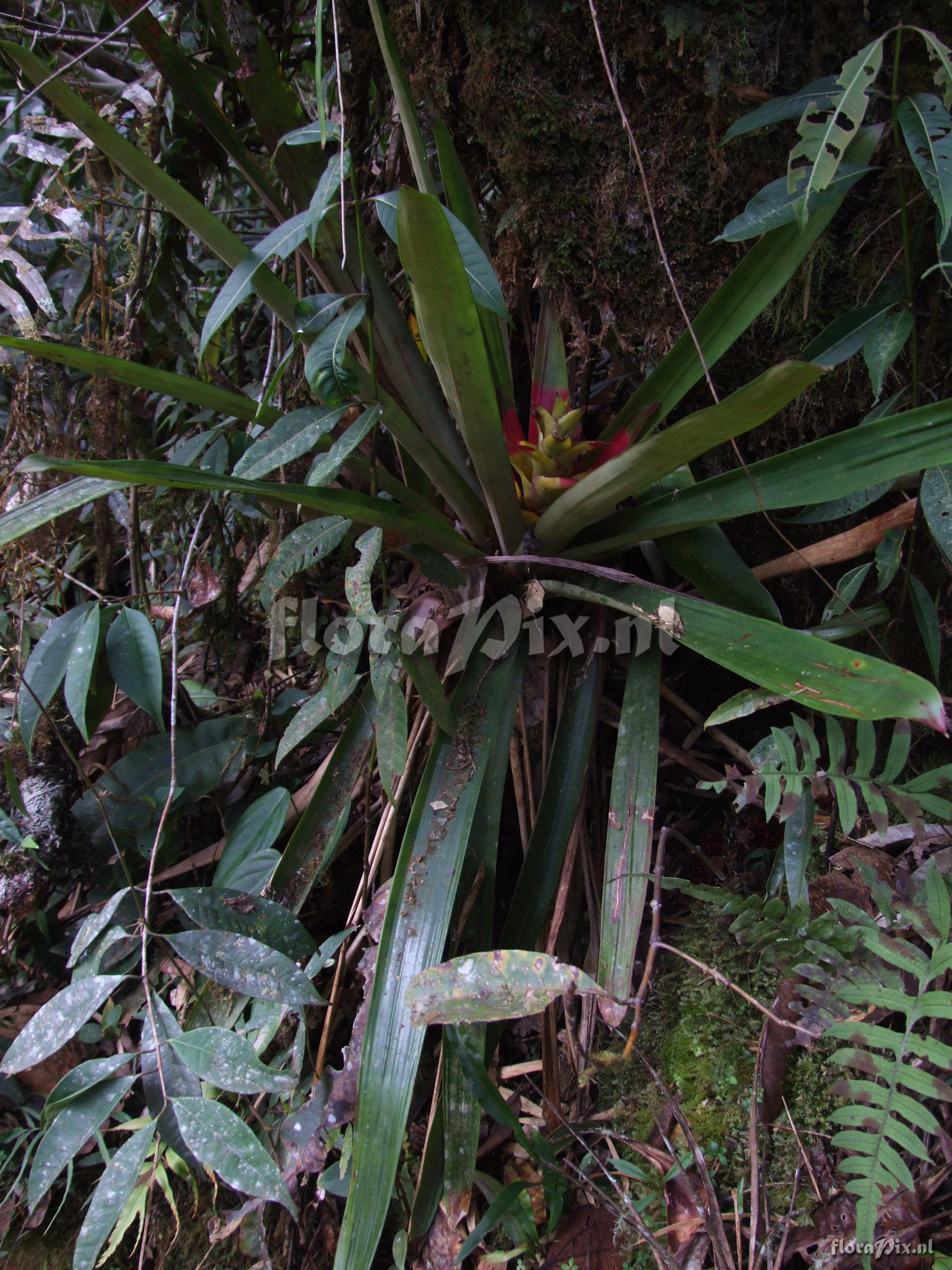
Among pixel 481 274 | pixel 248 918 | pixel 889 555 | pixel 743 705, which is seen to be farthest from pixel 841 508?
pixel 248 918

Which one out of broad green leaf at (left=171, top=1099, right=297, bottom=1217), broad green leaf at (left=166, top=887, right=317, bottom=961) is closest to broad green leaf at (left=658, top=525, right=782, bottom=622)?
broad green leaf at (left=166, top=887, right=317, bottom=961)

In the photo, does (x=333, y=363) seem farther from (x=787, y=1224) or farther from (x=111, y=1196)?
(x=787, y=1224)

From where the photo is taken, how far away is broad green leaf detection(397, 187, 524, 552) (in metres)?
0.60

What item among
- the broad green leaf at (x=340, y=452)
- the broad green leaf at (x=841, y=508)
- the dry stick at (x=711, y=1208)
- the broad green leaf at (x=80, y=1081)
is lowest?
the dry stick at (x=711, y=1208)

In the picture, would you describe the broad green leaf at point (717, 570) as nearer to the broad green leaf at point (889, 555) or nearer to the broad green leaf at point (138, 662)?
the broad green leaf at point (889, 555)

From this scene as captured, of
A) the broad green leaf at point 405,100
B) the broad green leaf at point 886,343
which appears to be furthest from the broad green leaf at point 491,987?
the broad green leaf at point 405,100

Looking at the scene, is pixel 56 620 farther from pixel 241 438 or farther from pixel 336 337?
pixel 336 337

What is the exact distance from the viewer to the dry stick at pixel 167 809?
71cm

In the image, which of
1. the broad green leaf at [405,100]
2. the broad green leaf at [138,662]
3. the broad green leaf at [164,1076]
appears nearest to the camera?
the broad green leaf at [164,1076]

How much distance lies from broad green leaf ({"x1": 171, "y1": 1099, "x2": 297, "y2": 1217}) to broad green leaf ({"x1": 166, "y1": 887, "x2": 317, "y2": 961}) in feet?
0.51

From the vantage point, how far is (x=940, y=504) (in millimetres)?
752

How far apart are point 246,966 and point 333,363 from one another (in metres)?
0.62

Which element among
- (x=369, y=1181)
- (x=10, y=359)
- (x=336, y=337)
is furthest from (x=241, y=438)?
(x=369, y=1181)

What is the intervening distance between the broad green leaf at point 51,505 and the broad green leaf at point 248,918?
41cm
